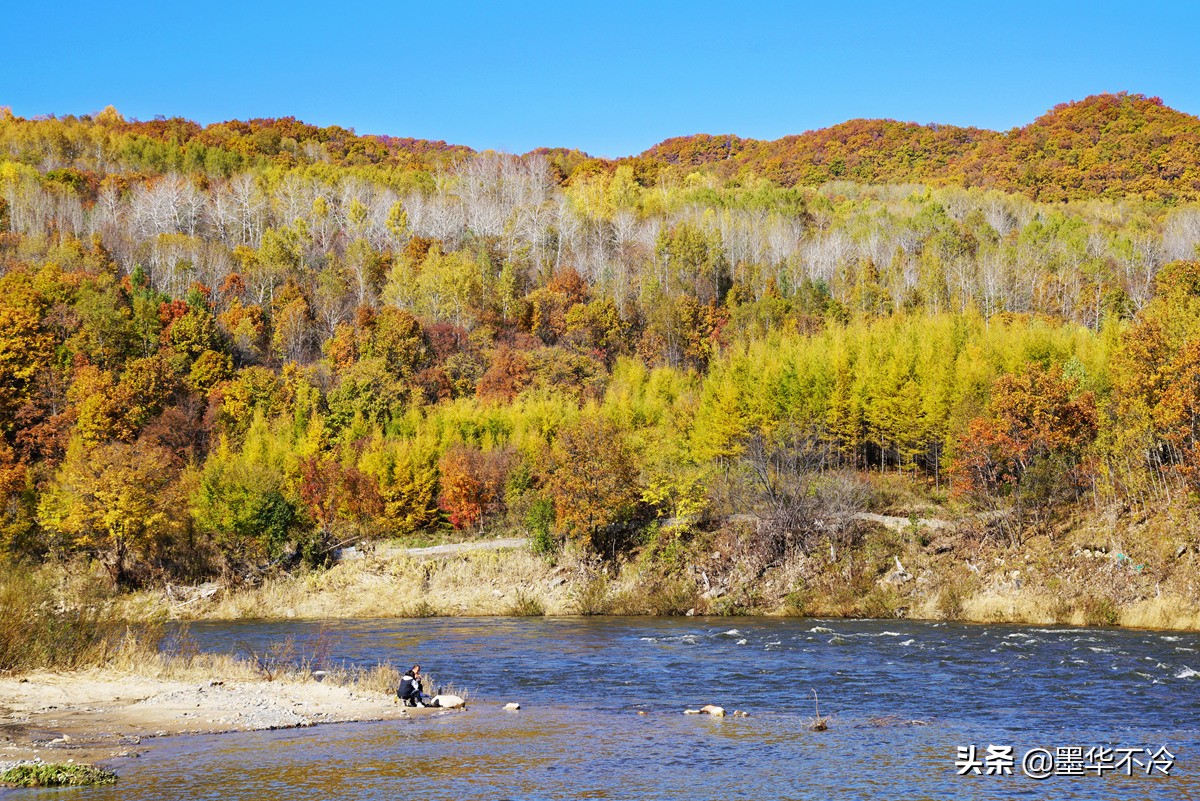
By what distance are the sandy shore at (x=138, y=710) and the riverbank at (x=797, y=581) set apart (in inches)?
748

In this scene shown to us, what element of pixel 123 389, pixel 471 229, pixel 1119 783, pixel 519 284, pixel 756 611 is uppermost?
pixel 471 229

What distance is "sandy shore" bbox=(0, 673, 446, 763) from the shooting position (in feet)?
64.2

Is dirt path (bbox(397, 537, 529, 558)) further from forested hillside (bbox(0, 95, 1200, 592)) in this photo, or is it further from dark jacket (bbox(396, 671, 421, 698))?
dark jacket (bbox(396, 671, 421, 698))

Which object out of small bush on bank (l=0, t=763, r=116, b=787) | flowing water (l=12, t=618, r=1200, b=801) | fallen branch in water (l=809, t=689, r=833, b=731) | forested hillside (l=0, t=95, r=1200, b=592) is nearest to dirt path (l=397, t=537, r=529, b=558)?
forested hillside (l=0, t=95, r=1200, b=592)

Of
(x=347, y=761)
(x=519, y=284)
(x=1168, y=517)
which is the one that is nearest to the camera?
(x=347, y=761)

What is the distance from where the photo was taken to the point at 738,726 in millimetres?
23016

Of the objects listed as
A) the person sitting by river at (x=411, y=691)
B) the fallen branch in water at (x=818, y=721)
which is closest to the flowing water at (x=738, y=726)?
the fallen branch in water at (x=818, y=721)

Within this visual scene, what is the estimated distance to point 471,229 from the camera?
135 metres

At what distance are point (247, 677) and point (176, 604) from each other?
103 feet

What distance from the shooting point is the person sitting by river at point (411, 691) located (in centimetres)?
2511

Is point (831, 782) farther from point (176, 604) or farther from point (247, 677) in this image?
point (176, 604)

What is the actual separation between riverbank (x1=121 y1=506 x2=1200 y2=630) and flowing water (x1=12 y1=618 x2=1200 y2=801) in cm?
476

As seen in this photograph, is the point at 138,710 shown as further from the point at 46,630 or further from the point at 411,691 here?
the point at 411,691

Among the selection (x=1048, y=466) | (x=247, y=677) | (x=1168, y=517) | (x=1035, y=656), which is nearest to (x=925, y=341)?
(x=1048, y=466)
